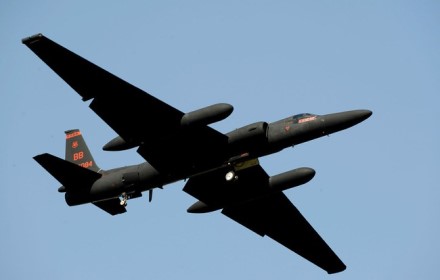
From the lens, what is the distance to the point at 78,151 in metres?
37.9

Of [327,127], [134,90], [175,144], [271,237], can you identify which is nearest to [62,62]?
[134,90]

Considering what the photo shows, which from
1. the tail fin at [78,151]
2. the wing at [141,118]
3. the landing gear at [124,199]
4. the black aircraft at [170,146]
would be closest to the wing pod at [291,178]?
the black aircraft at [170,146]

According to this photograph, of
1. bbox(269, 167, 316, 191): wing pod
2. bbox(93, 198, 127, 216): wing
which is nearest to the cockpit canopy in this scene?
bbox(269, 167, 316, 191): wing pod

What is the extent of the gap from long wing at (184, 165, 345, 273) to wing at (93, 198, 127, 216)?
3.33 metres

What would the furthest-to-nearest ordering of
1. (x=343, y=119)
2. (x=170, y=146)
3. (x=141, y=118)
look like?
(x=170, y=146)
(x=141, y=118)
(x=343, y=119)

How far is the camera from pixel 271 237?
39.3m

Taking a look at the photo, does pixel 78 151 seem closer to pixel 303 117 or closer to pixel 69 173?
pixel 69 173

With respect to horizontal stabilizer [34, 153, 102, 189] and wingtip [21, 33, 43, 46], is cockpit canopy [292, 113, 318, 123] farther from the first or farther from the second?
wingtip [21, 33, 43, 46]

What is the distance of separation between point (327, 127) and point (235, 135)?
3.99 metres

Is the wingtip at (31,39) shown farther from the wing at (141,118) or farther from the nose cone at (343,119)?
the nose cone at (343,119)

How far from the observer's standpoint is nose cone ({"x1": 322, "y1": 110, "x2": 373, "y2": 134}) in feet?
103

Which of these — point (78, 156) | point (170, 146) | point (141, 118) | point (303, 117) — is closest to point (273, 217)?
point (303, 117)

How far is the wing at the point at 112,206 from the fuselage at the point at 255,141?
139cm

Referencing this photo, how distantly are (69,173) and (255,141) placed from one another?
8.98m
